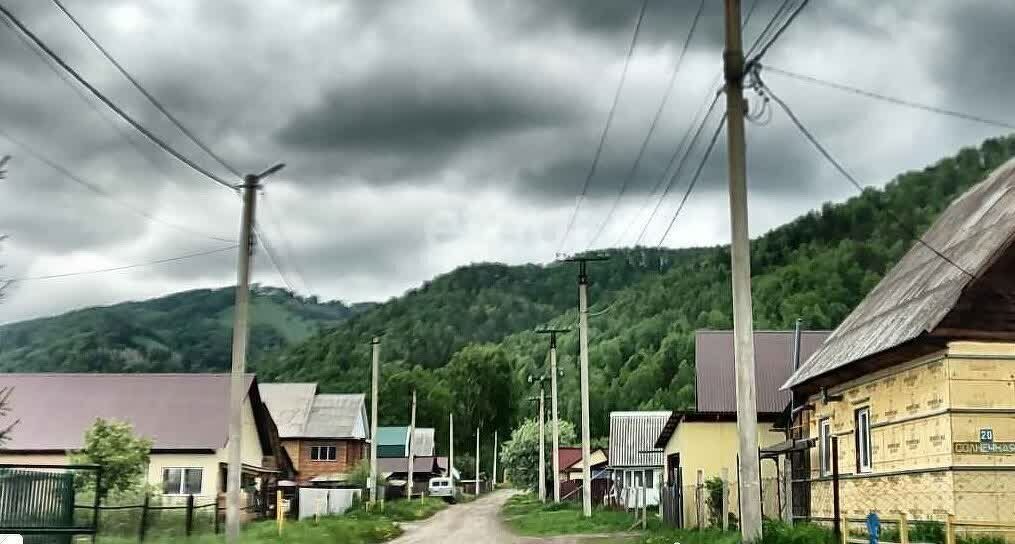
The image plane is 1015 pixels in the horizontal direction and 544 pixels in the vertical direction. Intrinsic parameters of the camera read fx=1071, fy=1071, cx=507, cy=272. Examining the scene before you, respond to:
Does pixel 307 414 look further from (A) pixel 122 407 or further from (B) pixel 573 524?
(B) pixel 573 524

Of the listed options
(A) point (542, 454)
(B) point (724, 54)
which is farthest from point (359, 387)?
(B) point (724, 54)

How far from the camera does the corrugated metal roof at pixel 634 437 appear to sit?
61787 mm

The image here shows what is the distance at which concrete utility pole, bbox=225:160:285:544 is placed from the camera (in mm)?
24214

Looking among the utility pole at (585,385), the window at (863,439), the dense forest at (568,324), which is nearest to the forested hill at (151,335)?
the dense forest at (568,324)

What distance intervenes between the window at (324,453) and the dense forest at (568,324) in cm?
651

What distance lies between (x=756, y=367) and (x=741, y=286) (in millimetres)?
27352

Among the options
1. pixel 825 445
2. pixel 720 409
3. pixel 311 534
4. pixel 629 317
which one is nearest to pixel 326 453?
pixel 720 409

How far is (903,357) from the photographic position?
819 inches

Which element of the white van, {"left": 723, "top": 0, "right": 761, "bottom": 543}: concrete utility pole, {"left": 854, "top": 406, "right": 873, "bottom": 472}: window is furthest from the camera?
the white van

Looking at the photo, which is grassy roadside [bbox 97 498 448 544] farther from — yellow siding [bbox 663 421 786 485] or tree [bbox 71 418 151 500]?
yellow siding [bbox 663 421 786 485]

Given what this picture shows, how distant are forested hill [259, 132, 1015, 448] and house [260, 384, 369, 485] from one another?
115 inches

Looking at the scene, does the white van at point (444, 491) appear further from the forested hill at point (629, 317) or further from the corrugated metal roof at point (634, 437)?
the corrugated metal roof at point (634, 437)

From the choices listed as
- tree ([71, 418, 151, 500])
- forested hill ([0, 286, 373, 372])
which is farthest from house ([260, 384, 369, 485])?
tree ([71, 418, 151, 500])

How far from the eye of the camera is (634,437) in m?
63.3
